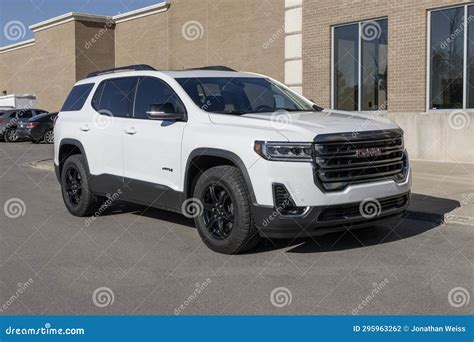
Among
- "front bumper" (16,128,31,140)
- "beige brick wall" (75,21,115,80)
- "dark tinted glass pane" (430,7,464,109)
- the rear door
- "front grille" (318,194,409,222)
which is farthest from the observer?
"beige brick wall" (75,21,115,80)

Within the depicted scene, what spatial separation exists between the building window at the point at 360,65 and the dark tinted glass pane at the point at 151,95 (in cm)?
965

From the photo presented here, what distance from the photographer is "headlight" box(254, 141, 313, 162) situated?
6078 mm

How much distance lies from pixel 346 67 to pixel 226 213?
452 inches

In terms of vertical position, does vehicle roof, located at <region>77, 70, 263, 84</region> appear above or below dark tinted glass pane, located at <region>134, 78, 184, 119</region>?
above

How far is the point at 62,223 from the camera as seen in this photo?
8680 mm

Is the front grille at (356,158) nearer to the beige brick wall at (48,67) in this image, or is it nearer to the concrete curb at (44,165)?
the concrete curb at (44,165)

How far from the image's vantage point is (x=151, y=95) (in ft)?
25.6

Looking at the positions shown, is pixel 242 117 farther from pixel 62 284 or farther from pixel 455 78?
pixel 455 78

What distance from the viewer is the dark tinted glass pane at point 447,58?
14570mm

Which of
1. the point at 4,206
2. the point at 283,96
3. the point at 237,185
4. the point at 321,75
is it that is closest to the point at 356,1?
the point at 321,75

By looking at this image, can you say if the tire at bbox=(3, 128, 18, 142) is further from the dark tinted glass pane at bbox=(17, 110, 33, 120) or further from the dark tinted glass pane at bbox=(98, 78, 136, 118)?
the dark tinted glass pane at bbox=(98, 78, 136, 118)

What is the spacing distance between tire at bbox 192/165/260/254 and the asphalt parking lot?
0.52 feet

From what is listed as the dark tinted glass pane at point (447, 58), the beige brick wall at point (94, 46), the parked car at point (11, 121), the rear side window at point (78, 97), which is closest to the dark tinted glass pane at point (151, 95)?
the rear side window at point (78, 97)

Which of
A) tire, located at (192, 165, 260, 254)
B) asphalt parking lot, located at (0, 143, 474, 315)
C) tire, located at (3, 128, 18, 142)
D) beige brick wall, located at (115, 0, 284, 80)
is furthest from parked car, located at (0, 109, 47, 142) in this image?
tire, located at (192, 165, 260, 254)
